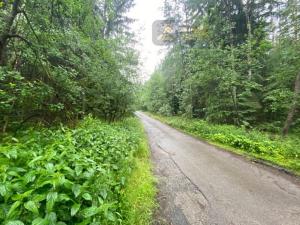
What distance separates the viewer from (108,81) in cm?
814

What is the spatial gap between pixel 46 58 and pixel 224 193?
493cm

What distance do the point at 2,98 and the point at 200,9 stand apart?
1489cm

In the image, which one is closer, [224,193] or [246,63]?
[224,193]

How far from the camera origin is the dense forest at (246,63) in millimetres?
9680

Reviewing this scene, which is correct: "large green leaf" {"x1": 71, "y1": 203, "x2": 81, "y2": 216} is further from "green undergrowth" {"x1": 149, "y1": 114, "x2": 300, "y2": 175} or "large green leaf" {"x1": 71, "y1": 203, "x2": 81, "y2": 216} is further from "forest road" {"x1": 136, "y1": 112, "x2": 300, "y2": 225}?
"green undergrowth" {"x1": 149, "y1": 114, "x2": 300, "y2": 175}

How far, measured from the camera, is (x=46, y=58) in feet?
14.0

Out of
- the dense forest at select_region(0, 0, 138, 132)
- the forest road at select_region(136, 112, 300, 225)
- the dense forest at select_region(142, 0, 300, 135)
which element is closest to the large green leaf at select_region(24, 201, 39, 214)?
the forest road at select_region(136, 112, 300, 225)

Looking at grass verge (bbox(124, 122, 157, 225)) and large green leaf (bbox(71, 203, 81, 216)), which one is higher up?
large green leaf (bbox(71, 203, 81, 216))

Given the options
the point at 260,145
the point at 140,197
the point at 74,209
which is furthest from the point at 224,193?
the point at 260,145

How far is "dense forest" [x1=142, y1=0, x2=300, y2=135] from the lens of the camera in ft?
31.8

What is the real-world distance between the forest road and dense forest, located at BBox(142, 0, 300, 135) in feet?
19.2

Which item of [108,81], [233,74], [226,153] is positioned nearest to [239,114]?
[233,74]

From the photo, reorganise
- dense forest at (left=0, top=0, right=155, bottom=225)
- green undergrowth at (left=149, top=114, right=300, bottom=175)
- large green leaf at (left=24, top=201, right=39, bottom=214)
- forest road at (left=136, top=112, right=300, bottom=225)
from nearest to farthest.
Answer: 1. large green leaf at (left=24, top=201, right=39, bottom=214)
2. dense forest at (left=0, top=0, right=155, bottom=225)
3. forest road at (left=136, top=112, right=300, bottom=225)
4. green undergrowth at (left=149, top=114, right=300, bottom=175)

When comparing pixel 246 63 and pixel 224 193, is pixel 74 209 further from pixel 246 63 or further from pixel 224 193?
pixel 246 63
